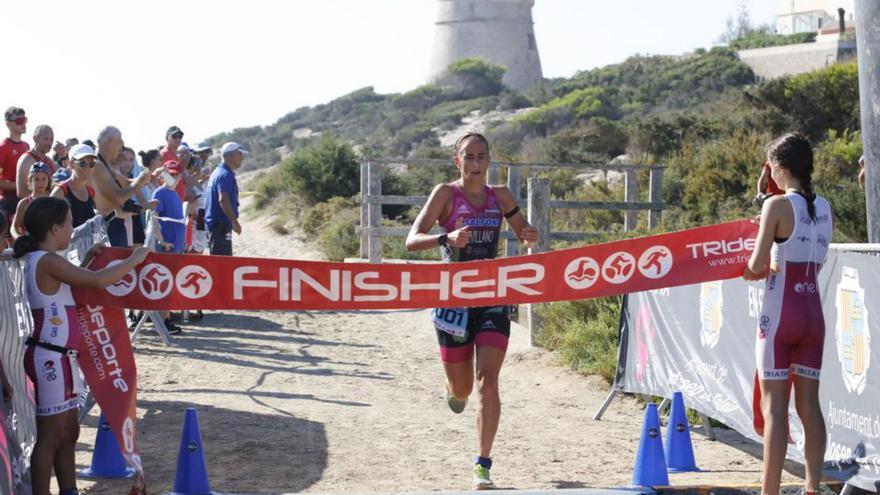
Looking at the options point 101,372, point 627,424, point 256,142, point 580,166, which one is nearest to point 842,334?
point 627,424

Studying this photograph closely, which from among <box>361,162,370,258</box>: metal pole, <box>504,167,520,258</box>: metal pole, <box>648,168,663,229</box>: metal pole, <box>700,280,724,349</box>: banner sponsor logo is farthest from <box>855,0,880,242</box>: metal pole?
<box>361,162,370,258</box>: metal pole

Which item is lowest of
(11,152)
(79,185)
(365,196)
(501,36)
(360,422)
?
(360,422)

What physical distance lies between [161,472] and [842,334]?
4072 millimetres

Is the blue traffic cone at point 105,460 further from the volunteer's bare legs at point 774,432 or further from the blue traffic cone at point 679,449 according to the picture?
the volunteer's bare legs at point 774,432

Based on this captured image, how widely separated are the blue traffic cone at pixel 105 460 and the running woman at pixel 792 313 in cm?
370

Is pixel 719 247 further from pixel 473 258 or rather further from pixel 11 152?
pixel 11 152

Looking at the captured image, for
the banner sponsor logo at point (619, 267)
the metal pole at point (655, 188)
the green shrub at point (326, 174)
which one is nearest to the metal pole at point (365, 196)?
the metal pole at point (655, 188)

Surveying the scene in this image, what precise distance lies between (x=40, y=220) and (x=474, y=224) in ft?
8.01

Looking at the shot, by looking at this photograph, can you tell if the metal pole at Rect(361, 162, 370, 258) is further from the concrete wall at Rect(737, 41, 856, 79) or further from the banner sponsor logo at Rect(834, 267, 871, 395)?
the concrete wall at Rect(737, 41, 856, 79)

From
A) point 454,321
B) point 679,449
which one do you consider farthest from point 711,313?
point 454,321

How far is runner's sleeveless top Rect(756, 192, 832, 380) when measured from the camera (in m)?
6.02

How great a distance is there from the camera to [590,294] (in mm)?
7023

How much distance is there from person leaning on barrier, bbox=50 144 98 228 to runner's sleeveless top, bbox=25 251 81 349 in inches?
155

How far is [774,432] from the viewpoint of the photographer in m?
6.02
